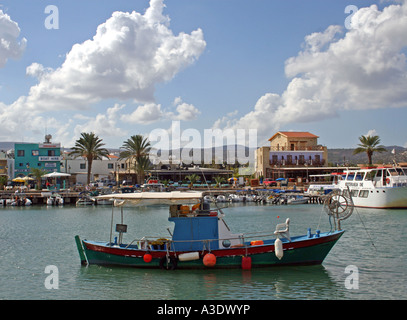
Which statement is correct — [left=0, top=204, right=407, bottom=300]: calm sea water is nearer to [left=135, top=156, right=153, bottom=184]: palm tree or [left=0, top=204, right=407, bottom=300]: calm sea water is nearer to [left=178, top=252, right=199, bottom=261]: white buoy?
[left=178, top=252, right=199, bottom=261]: white buoy

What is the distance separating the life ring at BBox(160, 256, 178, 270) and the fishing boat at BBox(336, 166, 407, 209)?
36.6m

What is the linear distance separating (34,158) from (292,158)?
53081 millimetres

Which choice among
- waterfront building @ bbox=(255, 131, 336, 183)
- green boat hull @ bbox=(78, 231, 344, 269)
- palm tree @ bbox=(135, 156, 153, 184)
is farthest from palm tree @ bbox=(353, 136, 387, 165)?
green boat hull @ bbox=(78, 231, 344, 269)

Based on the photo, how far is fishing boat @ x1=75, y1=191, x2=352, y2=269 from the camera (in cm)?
1902

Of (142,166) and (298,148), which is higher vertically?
(298,148)

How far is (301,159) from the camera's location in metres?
91.9

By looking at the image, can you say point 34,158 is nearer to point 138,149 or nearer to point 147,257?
point 138,149

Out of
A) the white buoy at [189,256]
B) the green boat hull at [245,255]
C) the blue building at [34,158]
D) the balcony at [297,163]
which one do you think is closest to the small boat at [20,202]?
the blue building at [34,158]

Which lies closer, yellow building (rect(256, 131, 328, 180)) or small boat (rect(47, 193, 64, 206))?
small boat (rect(47, 193, 64, 206))

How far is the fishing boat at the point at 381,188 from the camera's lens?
175 feet

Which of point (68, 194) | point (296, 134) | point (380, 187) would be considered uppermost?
point (296, 134)

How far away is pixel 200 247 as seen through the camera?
19391mm

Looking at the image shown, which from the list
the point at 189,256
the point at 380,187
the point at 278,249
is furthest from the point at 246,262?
the point at 380,187
